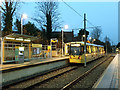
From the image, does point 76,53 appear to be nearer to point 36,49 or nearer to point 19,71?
point 36,49

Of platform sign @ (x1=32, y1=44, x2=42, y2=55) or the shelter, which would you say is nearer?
the shelter

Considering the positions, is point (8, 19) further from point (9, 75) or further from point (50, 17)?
point (9, 75)

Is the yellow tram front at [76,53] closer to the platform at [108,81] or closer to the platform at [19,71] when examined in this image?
the platform at [19,71]

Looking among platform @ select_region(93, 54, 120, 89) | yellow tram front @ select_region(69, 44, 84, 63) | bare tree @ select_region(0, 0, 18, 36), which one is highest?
bare tree @ select_region(0, 0, 18, 36)

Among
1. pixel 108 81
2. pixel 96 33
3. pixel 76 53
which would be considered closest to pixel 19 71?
pixel 108 81

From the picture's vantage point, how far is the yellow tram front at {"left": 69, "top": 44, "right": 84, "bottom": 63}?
1686cm

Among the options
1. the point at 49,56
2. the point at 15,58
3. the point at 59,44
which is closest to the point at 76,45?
the point at 49,56

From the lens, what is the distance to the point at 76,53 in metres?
17.1

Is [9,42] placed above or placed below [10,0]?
below

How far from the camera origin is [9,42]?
44.4 feet

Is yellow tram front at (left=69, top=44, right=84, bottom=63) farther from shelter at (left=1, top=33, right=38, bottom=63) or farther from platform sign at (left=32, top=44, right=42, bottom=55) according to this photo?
shelter at (left=1, top=33, right=38, bottom=63)

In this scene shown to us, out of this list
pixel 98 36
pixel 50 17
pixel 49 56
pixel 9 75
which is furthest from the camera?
pixel 98 36

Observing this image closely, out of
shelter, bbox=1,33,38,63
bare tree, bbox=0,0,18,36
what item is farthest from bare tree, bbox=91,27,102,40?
shelter, bbox=1,33,38,63

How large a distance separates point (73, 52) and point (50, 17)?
601 inches
